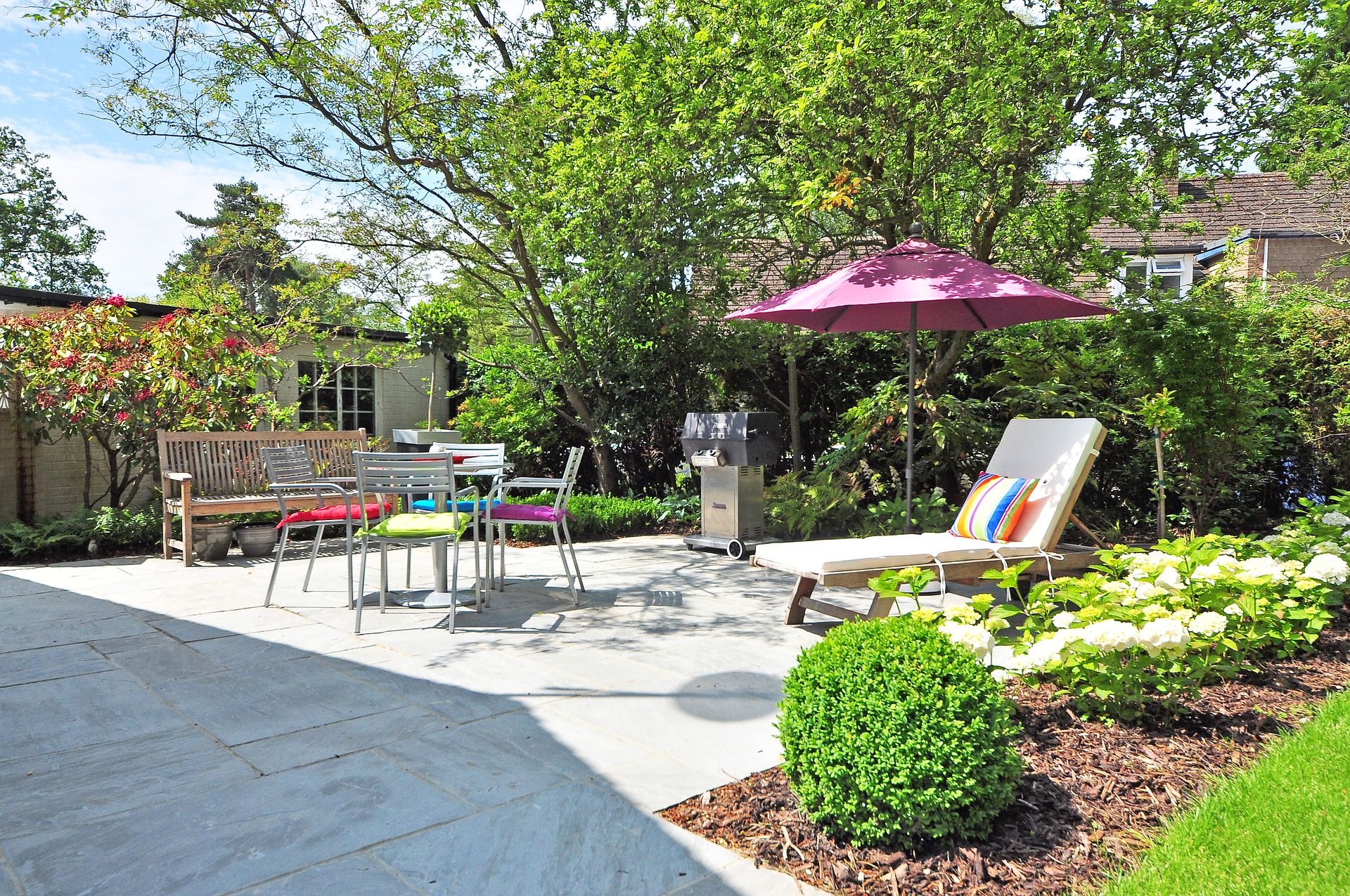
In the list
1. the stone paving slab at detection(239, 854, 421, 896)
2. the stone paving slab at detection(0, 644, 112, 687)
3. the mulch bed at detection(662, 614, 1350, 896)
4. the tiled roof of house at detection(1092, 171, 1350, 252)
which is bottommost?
the stone paving slab at detection(0, 644, 112, 687)

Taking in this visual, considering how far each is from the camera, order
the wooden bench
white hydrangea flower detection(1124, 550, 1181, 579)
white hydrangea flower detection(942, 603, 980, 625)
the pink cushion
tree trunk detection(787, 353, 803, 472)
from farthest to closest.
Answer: tree trunk detection(787, 353, 803, 472)
the wooden bench
the pink cushion
white hydrangea flower detection(1124, 550, 1181, 579)
white hydrangea flower detection(942, 603, 980, 625)

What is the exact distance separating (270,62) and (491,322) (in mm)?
5132

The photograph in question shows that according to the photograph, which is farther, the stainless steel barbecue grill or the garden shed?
the garden shed

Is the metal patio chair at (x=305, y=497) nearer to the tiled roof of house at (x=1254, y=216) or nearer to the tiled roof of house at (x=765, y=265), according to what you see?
the tiled roof of house at (x=765, y=265)

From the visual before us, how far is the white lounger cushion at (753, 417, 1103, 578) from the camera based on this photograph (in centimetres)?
427

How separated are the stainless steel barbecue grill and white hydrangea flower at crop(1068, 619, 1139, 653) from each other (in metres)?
4.28

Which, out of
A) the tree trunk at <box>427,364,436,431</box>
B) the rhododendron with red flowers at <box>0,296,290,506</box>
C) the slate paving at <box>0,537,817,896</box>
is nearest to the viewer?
the slate paving at <box>0,537,817,896</box>

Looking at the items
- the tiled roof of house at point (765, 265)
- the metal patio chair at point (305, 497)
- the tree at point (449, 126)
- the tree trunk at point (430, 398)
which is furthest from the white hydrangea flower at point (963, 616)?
the tree trunk at point (430, 398)

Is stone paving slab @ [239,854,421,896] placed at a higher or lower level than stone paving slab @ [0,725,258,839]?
higher

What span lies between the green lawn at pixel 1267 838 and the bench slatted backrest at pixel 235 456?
246 inches

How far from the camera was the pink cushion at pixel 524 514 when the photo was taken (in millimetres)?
4957

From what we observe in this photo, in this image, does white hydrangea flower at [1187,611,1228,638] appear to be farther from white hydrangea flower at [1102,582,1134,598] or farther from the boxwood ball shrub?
the boxwood ball shrub

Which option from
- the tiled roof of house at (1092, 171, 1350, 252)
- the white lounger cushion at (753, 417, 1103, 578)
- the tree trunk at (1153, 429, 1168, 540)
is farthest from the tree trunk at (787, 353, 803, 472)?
the tiled roof of house at (1092, 171, 1350, 252)

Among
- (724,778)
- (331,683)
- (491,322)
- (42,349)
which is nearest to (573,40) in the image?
(491,322)
